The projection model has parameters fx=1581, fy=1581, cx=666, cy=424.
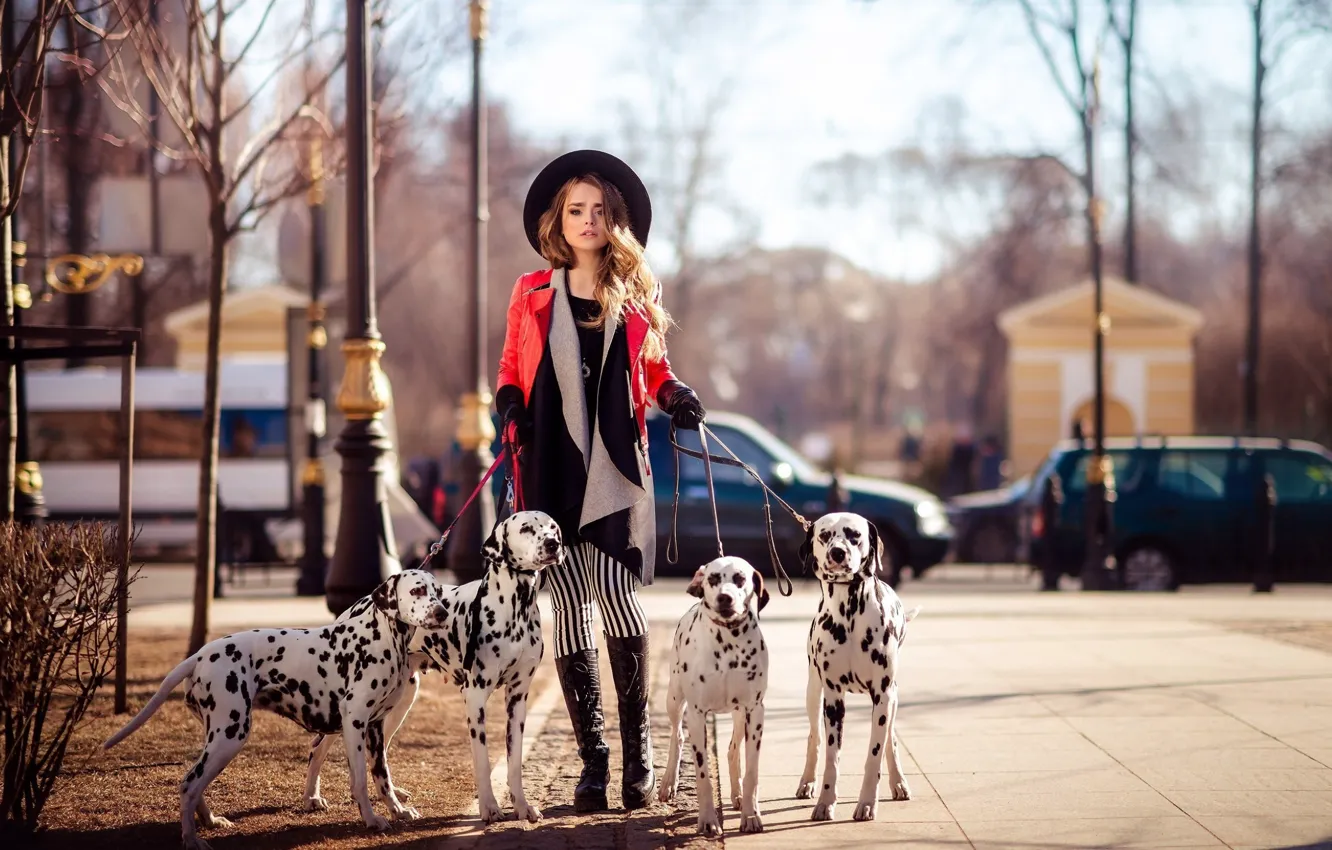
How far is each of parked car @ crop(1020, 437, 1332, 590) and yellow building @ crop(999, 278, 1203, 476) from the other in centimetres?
1229

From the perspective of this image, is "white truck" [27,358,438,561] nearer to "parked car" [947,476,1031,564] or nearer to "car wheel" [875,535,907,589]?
"parked car" [947,476,1031,564]

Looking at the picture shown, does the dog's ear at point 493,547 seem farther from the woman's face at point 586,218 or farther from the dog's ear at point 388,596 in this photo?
the woman's face at point 586,218

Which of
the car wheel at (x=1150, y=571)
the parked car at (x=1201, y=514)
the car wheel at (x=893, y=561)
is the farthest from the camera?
the car wheel at (x=1150, y=571)

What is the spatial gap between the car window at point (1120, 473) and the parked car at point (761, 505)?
1613mm

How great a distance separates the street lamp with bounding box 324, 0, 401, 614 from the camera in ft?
27.8

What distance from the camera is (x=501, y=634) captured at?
533 centimetres

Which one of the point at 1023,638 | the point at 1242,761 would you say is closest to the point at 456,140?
the point at 1023,638

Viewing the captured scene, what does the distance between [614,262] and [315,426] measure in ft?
38.5

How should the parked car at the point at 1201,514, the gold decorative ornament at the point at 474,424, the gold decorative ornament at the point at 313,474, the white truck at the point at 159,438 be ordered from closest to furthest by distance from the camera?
the gold decorative ornament at the point at 474,424 < the gold decorative ornament at the point at 313,474 < the parked car at the point at 1201,514 < the white truck at the point at 159,438

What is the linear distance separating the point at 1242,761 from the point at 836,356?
193 feet

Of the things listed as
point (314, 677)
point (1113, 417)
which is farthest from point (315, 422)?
point (1113, 417)

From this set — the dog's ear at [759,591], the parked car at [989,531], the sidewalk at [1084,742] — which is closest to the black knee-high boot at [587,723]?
the sidewalk at [1084,742]

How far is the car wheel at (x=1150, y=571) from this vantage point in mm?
17375

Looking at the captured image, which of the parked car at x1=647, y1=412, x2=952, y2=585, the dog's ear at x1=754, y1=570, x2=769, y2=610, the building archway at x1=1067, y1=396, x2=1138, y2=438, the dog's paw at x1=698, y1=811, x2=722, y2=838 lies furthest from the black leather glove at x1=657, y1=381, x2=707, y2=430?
the building archway at x1=1067, y1=396, x2=1138, y2=438
